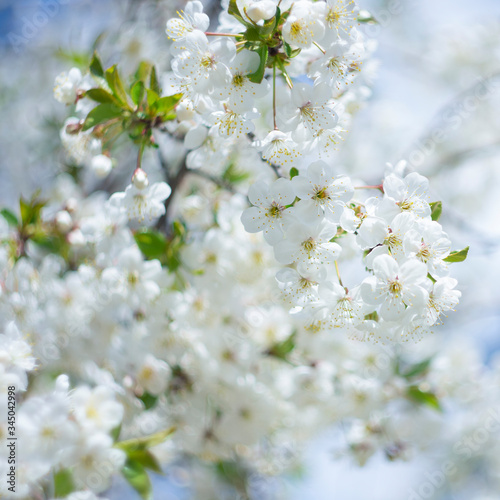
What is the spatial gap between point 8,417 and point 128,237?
658mm

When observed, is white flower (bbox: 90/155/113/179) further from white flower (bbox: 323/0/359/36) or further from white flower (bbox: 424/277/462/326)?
white flower (bbox: 424/277/462/326)

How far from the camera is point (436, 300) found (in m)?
1.17

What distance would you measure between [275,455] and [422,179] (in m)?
1.87

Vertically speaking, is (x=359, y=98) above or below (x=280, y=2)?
above

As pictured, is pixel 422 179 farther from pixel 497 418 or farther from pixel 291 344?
pixel 497 418

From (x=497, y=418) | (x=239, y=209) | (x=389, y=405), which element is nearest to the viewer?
(x=239, y=209)

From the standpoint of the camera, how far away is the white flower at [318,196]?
→ 115 centimetres

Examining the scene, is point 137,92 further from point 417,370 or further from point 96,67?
point 417,370

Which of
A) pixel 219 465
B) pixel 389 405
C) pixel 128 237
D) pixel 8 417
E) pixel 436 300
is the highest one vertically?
pixel 128 237

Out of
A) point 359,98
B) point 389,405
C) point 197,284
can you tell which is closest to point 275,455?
point 389,405

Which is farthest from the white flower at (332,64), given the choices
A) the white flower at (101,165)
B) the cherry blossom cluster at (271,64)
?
the white flower at (101,165)

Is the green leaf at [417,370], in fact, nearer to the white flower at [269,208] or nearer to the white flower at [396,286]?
the white flower at [396,286]

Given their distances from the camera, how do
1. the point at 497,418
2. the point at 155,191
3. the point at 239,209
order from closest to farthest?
the point at 155,191
the point at 239,209
the point at 497,418

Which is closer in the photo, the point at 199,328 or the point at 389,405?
the point at 199,328
